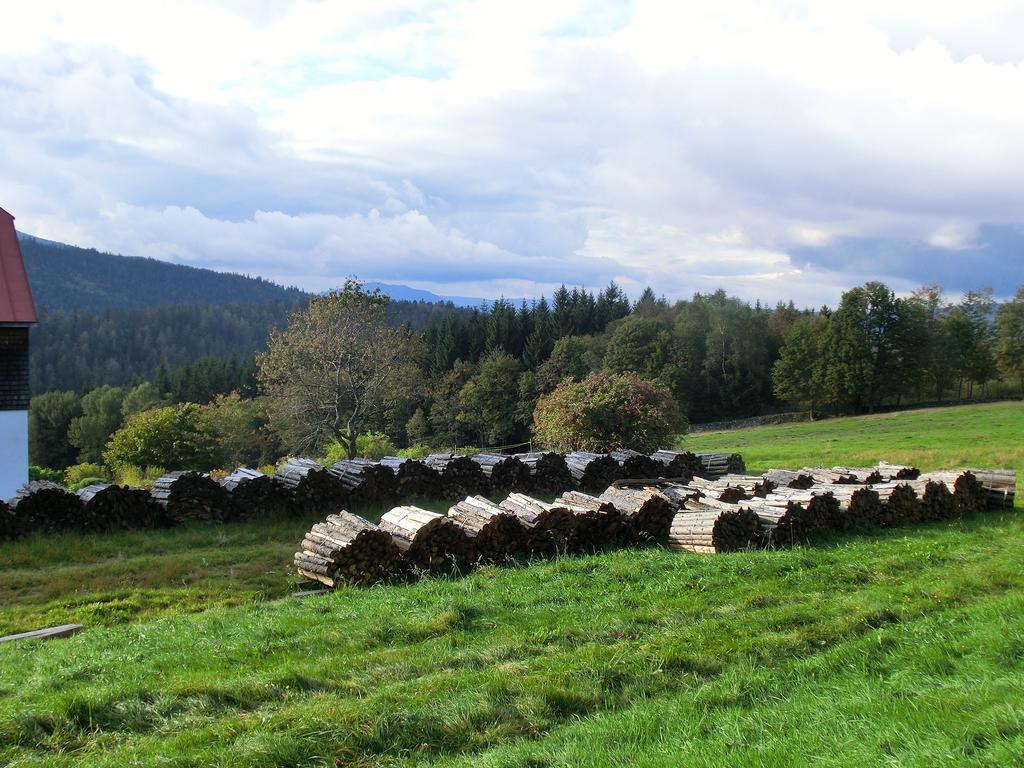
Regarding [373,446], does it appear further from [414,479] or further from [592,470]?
[414,479]

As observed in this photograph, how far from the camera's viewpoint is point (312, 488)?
16516 mm

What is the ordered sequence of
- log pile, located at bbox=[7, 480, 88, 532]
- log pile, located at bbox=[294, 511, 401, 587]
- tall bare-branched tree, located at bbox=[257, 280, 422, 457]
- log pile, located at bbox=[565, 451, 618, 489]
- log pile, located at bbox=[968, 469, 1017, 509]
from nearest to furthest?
log pile, located at bbox=[294, 511, 401, 587] → log pile, located at bbox=[7, 480, 88, 532] → log pile, located at bbox=[968, 469, 1017, 509] → log pile, located at bbox=[565, 451, 618, 489] → tall bare-branched tree, located at bbox=[257, 280, 422, 457]

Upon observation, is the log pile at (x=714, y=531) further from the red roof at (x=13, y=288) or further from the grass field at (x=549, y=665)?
the red roof at (x=13, y=288)

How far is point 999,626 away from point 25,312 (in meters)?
22.7

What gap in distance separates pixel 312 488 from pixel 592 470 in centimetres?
691

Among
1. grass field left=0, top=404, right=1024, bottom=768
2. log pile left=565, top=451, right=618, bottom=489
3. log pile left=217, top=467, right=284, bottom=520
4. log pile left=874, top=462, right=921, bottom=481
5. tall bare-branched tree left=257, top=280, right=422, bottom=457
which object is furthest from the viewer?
tall bare-branched tree left=257, top=280, right=422, bottom=457

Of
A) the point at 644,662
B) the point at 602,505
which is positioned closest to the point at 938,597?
the point at 644,662

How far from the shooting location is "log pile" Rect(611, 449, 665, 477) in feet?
67.3

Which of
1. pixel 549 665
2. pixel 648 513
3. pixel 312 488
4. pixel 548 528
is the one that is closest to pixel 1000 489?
pixel 648 513

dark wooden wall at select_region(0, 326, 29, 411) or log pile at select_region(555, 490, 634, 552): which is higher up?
dark wooden wall at select_region(0, 326, 29, 411)

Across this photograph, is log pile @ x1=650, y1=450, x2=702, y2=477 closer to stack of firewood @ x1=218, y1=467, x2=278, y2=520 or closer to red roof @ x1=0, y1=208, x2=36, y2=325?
stack of firewood @ x1=218, y1=467, x2=278, y2=520

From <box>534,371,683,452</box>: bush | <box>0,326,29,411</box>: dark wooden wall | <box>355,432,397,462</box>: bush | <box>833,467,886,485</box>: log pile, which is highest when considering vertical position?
<box>0,326,29,411</box>: dark wooden wall

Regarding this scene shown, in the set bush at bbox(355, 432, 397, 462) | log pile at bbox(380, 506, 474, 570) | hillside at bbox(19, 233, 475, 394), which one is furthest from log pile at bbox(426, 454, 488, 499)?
hillside at bbox(19, 233, 475, 394)

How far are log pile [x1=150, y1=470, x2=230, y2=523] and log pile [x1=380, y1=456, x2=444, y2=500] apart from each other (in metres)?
3.57
